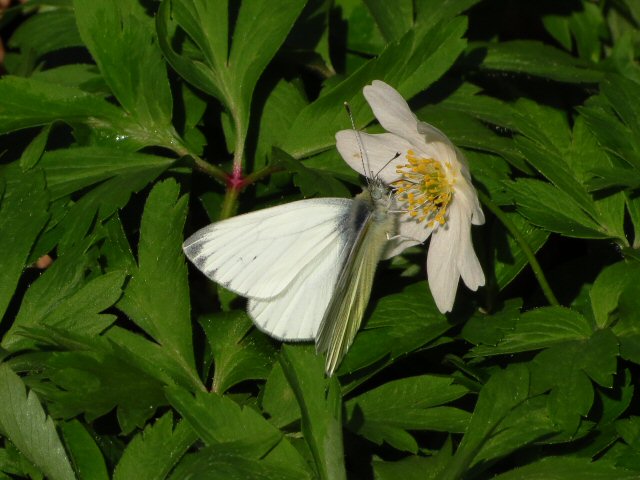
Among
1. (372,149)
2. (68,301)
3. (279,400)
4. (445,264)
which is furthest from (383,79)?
(68,301)

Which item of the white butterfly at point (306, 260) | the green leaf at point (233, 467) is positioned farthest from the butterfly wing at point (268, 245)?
the green leaf at point (233, 467)

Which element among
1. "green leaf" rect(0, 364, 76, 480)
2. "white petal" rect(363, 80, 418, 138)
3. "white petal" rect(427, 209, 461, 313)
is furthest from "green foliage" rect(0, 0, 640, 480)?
"white petal" rect(363, 80, 418, 138)

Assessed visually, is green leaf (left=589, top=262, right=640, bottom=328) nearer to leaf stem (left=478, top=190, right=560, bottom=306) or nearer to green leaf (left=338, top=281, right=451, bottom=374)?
leaf stem (left=478, top=190, right=560, bottom=306)

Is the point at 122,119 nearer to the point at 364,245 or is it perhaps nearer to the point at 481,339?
the point at 364,245

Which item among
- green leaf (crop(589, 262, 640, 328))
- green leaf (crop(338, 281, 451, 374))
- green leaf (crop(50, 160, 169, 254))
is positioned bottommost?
green leaf (crop(338, 281, 451, 374))

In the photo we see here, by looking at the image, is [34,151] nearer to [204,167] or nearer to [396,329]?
[204,167]

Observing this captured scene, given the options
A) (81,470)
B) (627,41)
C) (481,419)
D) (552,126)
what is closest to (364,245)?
(481,419)
